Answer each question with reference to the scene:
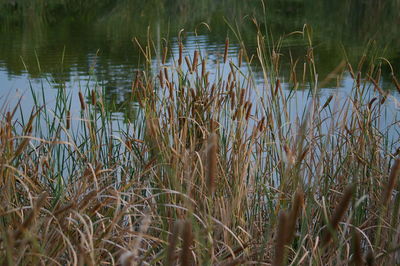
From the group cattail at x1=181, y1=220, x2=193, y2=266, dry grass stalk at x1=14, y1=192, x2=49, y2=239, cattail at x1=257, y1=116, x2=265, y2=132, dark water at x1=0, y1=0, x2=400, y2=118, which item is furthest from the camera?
dark water at x1=0, y1=0, x2=400, y2=118

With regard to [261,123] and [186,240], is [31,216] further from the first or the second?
[261,123]

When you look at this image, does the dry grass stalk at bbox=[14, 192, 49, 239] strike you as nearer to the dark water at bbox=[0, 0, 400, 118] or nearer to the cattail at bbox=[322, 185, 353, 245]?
the cattail at bbox=[322, 185, 353, 245]

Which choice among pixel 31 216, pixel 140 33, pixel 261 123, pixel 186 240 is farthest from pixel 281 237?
pixel 140 33

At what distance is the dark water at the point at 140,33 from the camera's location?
787 cm

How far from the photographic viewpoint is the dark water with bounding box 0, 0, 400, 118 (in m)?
7.87

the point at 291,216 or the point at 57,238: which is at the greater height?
the point at 291,216

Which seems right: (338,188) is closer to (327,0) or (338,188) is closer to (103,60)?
(103,60)

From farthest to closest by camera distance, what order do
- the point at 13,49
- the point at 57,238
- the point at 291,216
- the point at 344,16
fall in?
the point at 344,16
the point at 13,49
the point at 57,238
the point at 291,216

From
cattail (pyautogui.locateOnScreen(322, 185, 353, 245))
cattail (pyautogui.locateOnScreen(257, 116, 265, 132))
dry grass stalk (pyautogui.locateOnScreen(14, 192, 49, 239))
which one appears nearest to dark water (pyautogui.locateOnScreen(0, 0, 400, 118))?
cattail (pyautogui.locateOnScreen(257, 116, 265, 132))

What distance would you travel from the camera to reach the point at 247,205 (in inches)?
82.4

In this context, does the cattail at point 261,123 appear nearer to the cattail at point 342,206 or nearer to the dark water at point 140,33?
the cattail at point 342,206

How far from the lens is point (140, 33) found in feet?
41.3

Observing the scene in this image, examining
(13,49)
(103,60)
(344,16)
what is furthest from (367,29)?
(13,49)

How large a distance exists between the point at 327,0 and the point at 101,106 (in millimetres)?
17021
